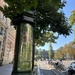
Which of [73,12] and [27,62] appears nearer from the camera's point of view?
[27,62]

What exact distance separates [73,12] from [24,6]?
32.5 meters

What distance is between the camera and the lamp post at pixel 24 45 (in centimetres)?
765

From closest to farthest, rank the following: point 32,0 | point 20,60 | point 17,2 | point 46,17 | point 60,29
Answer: point 32,0 → point 17,2 → point 20,60 → point 46,17 → point 60,29

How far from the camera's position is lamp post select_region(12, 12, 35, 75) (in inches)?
301

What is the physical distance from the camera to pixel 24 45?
7941mm

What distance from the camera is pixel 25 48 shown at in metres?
7.93

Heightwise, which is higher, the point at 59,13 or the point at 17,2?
the point at 59,13

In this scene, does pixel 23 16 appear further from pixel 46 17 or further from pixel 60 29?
pixel 60 29

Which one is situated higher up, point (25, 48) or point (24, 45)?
point (24, 45)

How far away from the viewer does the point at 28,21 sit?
7.98 metres

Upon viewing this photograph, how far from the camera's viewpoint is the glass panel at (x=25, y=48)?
7.69 m

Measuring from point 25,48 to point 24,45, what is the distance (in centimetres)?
13

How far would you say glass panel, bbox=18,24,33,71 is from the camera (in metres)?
7.69

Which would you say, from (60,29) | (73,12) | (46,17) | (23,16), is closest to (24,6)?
(23,16)
